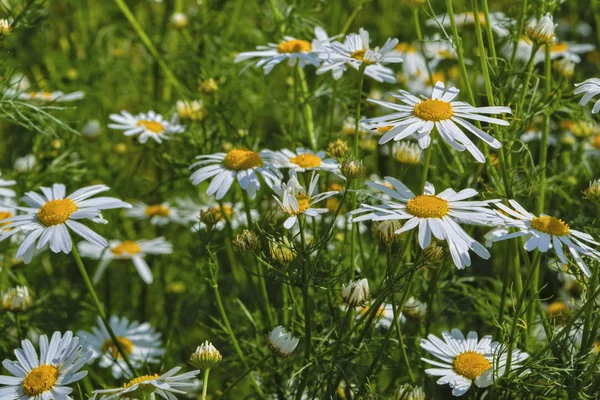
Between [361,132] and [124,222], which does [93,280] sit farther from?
[361,132]

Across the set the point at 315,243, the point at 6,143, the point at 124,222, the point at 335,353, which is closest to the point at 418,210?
the point at 315,243

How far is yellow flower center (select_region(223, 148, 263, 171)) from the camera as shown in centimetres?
181

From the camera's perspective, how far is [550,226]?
144cm

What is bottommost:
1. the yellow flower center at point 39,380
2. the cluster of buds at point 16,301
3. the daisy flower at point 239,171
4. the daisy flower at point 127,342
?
the daisy flower at point 127,342

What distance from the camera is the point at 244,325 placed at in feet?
7.30

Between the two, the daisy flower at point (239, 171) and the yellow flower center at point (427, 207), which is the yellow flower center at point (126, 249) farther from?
the yellow flower center at point (427, 207)

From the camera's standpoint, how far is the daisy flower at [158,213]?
2.76 meters

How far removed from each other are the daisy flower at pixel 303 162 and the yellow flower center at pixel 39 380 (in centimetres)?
72

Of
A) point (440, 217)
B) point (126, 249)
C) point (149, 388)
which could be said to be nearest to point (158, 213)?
point (126, 249)

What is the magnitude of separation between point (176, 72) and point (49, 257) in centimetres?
90

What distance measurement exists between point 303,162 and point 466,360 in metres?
0.62

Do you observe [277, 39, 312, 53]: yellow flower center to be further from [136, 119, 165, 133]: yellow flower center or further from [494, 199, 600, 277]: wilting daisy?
[494, 199, 600, 277]: wilting daisy

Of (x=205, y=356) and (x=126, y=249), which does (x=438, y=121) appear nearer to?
(x=205, y=356)

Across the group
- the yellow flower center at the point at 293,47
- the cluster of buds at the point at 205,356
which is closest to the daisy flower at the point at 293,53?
the yellow flower center at the point at 293,47
